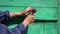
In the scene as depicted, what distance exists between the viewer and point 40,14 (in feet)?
7.00

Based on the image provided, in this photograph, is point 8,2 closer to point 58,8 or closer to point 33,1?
point 33,1

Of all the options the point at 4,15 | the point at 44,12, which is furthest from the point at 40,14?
the point at 4,15

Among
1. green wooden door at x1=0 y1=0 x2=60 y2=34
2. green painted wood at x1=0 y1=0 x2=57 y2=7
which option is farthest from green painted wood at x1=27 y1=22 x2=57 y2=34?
green painted wood at x1=0 y1=0 x2=57 y2=7

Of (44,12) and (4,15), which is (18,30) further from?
(44,12)

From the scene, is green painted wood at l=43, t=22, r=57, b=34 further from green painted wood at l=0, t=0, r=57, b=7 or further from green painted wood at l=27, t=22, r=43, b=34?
green painted wood at l=0, t=0, r=57, b=7

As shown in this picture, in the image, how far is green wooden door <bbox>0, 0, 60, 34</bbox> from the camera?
2.12 meters

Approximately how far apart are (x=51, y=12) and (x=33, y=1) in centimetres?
15

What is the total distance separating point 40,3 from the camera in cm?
216

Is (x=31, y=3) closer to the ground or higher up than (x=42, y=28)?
higher up

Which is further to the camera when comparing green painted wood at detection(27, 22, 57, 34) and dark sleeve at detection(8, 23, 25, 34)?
green painted wood at detection(27, 22, 57, 34)

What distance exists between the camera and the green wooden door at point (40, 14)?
2117 millimetres

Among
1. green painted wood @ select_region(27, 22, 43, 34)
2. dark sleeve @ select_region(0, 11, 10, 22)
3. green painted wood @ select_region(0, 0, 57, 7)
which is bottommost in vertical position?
green painted wood @ select_region(27, 22, 43, 34)

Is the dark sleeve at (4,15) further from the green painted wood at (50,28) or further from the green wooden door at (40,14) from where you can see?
the green painted wood at (50,28)

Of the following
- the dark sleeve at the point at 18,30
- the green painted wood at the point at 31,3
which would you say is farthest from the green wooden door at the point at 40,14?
the dark sleeve at the point at 18,30
